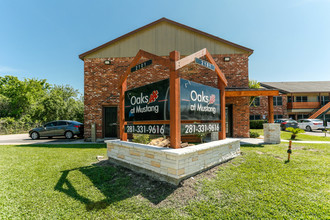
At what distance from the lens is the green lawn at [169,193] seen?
264cm

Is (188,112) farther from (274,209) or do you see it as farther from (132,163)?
(274,209)

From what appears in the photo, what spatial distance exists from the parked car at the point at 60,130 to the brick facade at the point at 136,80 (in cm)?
213

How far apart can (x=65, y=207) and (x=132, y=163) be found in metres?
1.88

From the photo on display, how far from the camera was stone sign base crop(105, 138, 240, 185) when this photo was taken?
3395 mm

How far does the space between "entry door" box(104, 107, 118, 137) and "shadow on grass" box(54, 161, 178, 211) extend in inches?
275

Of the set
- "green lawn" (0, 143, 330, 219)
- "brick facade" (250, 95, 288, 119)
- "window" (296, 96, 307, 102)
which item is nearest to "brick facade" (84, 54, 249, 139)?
"green lawn" (0, 143, 330, 219)

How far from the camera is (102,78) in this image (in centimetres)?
1123

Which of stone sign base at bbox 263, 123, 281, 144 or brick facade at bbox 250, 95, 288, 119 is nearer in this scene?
stone sign base at bbox 263, 123, 281, 144

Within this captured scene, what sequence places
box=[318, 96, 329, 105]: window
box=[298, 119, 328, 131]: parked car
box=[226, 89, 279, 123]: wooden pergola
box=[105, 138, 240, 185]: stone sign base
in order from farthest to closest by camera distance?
box=[318, 96, 329, 105]: window, box=[298, 119, 328, 131]: parked car, box=[226, 89, 279, 123]: wooden pergola, box=[105, 138, 240, 185]: stone sign base

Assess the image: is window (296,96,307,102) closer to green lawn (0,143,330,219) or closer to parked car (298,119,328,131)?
parked car (298,119,328,131)

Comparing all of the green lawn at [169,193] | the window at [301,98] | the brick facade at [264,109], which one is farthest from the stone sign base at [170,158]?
the window at [301,98]

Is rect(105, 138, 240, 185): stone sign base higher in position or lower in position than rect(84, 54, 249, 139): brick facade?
lower

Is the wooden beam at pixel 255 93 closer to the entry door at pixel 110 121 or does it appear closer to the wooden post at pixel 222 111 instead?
the wooden post at pixel 222 111

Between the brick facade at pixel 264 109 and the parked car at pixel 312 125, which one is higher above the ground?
the brick facade at pixel 264 109
